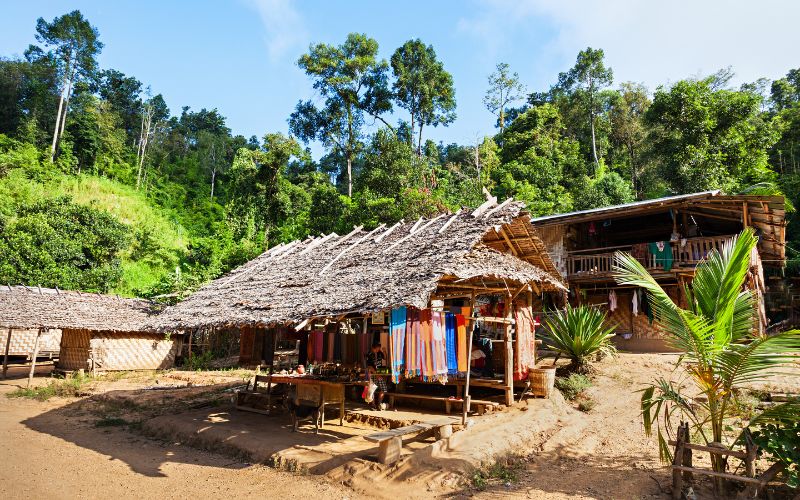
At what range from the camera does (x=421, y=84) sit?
30.3m

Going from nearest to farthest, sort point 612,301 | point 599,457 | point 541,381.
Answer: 1. point 599,457
2. point 541,381
3. point 612,301

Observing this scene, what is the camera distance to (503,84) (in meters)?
35.2

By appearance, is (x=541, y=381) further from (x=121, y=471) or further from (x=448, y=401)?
(x=121, y=471)

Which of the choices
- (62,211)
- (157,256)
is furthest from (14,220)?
(157,256)

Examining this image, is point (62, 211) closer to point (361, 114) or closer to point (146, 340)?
point (146, 340)

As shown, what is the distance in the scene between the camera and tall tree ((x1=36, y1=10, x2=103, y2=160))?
37125 mm

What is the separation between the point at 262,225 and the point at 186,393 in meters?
15.8

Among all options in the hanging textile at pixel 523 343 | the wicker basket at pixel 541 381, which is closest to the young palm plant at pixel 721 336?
the wicker basket at pixel 541 381

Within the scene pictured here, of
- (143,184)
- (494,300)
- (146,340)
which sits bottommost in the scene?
(146,340)

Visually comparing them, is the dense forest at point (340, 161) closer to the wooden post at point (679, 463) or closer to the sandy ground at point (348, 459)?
the sandy ground at point (348, 459)

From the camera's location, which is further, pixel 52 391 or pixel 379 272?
pixel 52 391

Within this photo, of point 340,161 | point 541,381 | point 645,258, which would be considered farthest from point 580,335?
point 340,161

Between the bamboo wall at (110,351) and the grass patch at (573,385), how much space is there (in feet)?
57.6

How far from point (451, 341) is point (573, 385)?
4.21 metres
